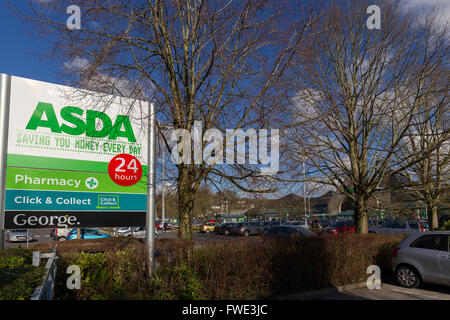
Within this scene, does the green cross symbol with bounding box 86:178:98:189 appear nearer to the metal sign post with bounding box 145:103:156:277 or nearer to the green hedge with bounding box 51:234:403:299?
the metal sign post with bounding box 145:103:156:277

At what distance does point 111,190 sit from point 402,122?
1007 cm

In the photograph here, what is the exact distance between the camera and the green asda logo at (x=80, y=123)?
6.32 m

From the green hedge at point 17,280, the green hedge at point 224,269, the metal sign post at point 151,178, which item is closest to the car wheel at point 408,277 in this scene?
the green hedge at point 224,269

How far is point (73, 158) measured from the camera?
6508 millimetres

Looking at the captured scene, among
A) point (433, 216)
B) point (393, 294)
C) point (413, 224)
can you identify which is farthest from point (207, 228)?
point (393, 294)

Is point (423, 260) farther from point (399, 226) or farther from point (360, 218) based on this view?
point (399, 226)

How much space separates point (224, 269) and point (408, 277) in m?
5.11

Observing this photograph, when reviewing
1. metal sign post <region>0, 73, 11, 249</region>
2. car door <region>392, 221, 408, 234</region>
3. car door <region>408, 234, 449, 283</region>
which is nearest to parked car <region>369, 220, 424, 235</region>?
car door <region>392, 221, 408, 234</region>

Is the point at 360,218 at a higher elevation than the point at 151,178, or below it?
below

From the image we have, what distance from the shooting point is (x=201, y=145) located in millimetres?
7730

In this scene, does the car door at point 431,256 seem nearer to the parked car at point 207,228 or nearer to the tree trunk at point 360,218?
the tree trunk at point 360,218

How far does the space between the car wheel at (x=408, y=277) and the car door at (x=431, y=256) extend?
191mm
